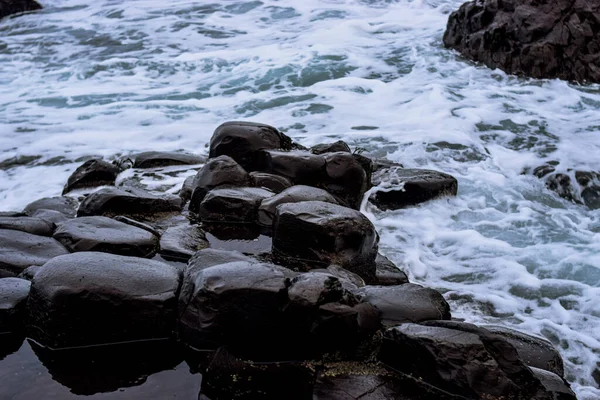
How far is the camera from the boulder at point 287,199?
5094mm

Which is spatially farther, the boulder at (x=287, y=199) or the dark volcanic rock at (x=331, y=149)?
the dark volcanic rock at (x=331, y=149)

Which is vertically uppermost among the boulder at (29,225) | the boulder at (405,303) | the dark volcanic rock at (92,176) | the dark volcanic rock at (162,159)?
the boulder at (29,225)

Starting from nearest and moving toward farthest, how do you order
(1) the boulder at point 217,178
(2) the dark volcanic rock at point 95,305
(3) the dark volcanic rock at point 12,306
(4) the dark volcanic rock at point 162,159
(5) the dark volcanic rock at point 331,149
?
(2) the dark volcanic rock at point 95,305
(3) the dark volcanic rock at point 12,306
(1) the boulder at point 217,178
(5) the dark volcanic rock at point 331,149
(4) the dark volcanic rock at point 162,159

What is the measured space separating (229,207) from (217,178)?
0.45 metres

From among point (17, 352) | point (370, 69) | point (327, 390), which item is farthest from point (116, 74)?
point (327, 390)

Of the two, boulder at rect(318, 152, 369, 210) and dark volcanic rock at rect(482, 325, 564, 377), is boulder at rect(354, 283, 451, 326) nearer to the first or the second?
dark volcanic rock at rect(482, 325, 564, 377)

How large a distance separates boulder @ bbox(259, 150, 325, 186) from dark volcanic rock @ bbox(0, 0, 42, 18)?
49.0ft

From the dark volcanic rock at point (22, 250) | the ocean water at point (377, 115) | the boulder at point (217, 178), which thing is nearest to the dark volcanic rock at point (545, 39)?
the ocean water at point (377, 115)

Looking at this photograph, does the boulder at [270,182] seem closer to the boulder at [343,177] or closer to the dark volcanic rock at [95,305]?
the boulder at [343,177]

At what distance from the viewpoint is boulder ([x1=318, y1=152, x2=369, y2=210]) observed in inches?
230

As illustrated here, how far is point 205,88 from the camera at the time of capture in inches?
425

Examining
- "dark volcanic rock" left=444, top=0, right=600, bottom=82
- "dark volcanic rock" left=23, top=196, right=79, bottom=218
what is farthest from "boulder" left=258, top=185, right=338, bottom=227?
"dark volcanic rock" left=444, top=0, right=600, bottom=82

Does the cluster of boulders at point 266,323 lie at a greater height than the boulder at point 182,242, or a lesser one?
greater

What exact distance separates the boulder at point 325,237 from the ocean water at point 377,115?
0.70m
